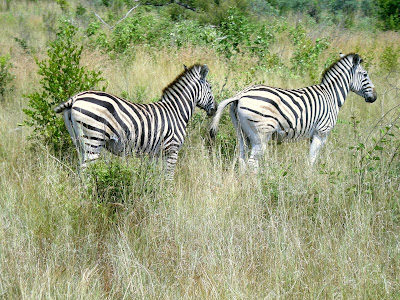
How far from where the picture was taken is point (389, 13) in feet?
59.0

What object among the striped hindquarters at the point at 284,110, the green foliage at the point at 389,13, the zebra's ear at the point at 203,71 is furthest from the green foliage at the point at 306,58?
the green foliage at the point at 389,13

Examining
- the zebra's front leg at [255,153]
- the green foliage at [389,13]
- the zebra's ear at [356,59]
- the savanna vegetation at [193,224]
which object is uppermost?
the green foliage at [389,13]

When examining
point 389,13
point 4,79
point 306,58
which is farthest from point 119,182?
point 389,13

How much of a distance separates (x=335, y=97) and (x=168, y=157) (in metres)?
2.57

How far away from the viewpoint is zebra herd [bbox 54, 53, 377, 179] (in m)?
4.75

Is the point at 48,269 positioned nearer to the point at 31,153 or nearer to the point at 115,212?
the point at 115,212

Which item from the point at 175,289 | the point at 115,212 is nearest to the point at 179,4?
the point at 115,212

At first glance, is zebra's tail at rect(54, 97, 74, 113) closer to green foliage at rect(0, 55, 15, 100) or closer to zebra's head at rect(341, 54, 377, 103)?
zebra's head at rect(341, 54, 377, 103)

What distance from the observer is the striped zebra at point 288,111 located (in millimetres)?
5617

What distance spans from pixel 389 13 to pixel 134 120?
15906mm

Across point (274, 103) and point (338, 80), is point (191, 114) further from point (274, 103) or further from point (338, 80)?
point (338, 80)

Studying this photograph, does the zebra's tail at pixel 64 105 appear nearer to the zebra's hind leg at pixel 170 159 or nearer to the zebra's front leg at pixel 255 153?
the zebra's hind leg at pixel 170 159

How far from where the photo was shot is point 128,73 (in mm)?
9203

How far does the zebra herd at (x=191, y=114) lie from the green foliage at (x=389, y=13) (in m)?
11.7
